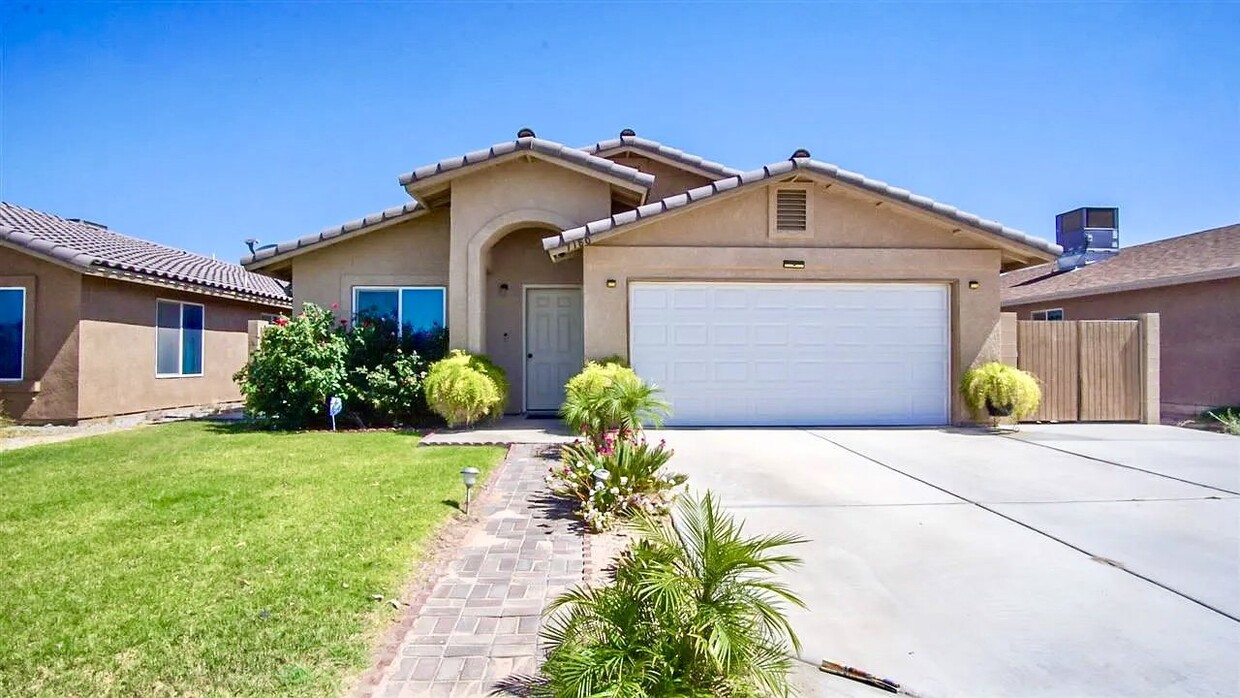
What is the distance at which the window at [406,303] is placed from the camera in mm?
12414

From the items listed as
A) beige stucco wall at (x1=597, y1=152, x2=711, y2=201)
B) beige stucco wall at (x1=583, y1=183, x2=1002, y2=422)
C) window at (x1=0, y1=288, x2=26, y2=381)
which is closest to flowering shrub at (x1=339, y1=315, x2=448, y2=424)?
beige stucco wall at (x1=583, y1=183, x2=1002, y2=422)

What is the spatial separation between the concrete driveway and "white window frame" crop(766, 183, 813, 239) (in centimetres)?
435

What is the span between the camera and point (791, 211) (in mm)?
11000

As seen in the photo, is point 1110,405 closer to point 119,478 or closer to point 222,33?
point 119,478

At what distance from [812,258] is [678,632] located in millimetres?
9505

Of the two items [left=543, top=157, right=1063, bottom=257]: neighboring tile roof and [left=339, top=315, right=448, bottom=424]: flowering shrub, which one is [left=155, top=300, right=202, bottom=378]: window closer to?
[left=339, top=315, right=448, bottom=424]: flowering shrub

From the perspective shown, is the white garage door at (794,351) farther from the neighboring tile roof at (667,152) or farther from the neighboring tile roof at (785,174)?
the neighboring tile roof at (667,152)

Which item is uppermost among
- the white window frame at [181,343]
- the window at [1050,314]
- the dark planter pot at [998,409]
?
the window at [1050,314]

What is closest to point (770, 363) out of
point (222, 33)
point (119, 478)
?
point (119, 478)

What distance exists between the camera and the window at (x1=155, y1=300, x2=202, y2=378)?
1364 cm

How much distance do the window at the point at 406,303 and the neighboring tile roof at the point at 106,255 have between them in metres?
4.65

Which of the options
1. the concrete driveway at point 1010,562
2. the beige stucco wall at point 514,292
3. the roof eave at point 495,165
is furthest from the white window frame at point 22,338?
the concrete driveway at point 1010,562

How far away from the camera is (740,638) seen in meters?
2.53

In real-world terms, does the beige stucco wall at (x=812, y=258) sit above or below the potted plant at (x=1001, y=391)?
above
